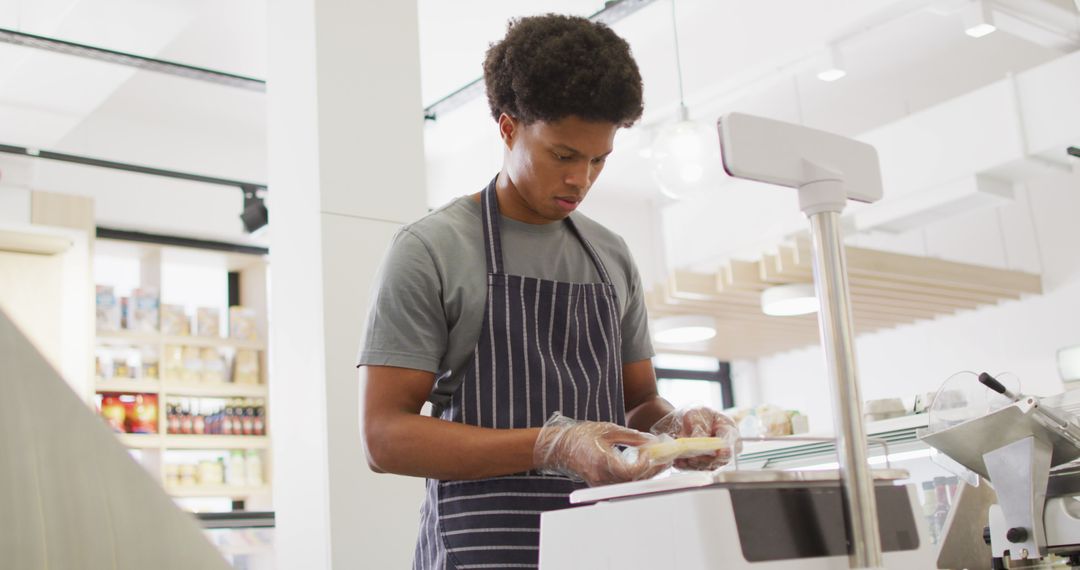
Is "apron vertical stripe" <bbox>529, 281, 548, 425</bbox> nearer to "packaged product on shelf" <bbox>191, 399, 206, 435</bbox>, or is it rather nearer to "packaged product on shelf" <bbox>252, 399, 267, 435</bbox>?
"packaged product on shelf" <bbox>191, 399, 206, 435</bbox>

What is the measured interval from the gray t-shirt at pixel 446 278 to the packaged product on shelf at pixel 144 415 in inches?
234

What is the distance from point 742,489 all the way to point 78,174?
710 cm

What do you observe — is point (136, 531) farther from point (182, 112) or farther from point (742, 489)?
point (182, 112)

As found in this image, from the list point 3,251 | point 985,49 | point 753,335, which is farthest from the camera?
point 753,335

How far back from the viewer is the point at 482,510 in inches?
59.1

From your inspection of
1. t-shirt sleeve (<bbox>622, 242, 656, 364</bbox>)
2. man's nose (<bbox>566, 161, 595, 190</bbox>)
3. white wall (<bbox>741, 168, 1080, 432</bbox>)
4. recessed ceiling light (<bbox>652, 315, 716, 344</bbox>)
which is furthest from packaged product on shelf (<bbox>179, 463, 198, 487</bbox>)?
man's nose (<bbox>566, 161, 595, 190</bbox>)

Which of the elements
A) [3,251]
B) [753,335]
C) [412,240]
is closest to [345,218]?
[412,240]

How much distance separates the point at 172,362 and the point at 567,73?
6354 millimetres

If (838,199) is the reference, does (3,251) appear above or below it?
above

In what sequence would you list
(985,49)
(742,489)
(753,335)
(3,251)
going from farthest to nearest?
(753,335) → (985,49) → (3,251) → (742,489)

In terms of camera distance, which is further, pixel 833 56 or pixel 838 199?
pixel 833 56

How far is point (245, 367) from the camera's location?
7.70m

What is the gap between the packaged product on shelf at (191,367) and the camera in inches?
289

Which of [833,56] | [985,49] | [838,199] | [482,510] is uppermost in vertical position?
[985,49]
